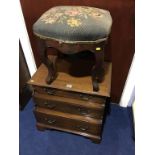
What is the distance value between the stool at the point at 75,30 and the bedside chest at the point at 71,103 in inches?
8.8

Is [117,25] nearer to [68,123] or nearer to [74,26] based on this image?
[74,26]

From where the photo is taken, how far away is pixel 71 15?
1.01 meters

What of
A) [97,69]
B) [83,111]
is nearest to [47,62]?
[97,69]

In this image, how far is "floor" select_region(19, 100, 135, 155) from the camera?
4.79ft

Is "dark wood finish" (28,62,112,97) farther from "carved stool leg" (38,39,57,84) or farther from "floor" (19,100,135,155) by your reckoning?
"floor" (19,100,135,155)

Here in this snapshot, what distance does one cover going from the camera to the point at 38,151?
1.46 m

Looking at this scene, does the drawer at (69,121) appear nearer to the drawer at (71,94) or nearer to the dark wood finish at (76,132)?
the dark wood finish at (76,132)

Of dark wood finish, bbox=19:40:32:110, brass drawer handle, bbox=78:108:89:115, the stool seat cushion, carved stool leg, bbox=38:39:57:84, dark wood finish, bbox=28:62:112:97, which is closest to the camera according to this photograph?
the stool seat cushion

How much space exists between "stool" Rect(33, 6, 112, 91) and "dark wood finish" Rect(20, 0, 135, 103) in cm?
19

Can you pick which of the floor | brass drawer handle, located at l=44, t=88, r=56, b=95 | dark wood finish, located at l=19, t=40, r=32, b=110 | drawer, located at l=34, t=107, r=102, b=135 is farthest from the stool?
the floor

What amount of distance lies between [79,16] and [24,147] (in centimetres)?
109
